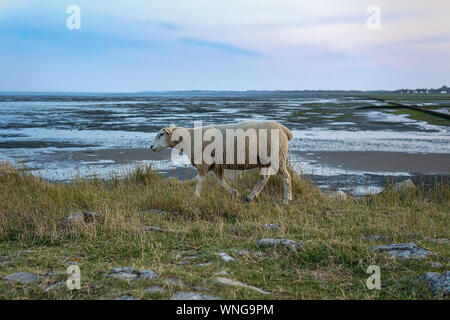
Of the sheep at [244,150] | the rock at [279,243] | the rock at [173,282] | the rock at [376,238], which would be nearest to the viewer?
the rock at [173,282]

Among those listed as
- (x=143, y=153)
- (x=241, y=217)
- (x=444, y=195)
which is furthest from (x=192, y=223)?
(x=143, y=153)

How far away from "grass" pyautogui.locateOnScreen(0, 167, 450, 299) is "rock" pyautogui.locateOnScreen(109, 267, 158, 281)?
8cm

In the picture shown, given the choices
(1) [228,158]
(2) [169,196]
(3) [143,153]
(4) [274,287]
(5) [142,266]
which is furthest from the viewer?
(3) [143,153]

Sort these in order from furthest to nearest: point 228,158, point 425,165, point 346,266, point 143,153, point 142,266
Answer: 1. point 143,153
2. point 425,165
3. point 228,158
4. point 346,266
5. point 142,266

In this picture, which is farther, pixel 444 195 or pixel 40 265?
pixel 444 195

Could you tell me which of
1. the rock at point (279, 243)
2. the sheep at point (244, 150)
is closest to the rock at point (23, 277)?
the rock at point (279, 243)

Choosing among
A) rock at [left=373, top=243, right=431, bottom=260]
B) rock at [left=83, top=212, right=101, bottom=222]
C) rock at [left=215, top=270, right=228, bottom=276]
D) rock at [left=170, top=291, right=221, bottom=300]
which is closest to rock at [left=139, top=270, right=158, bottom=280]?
rock at [left=170, top=291, right=221, bottom=300]

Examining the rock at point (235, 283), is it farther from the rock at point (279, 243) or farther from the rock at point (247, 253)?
the rock at point (279, 243)

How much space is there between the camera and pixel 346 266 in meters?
5.07

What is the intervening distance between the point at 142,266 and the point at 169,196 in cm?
383

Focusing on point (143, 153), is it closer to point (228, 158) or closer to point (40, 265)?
point (228, 158)

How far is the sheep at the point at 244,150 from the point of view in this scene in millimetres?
9195

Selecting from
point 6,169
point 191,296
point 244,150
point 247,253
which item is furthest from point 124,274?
point 6,169

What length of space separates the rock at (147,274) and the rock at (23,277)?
3.39 feet
